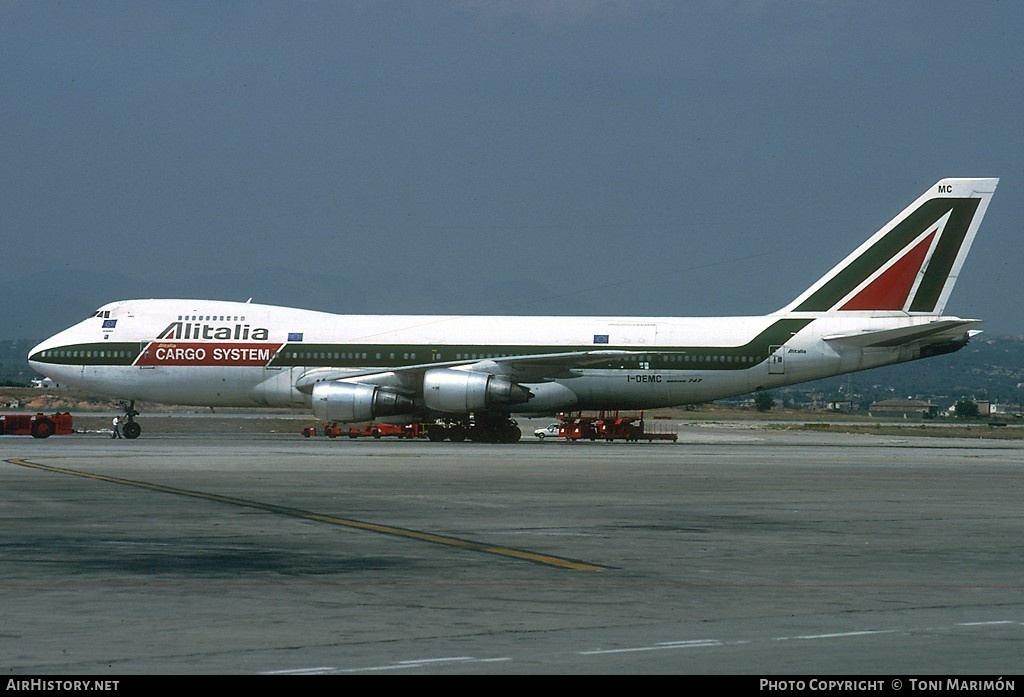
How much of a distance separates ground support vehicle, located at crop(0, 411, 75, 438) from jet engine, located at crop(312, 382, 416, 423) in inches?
448

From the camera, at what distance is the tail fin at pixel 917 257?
5062 centimetres

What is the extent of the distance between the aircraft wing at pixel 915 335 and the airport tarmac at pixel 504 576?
2119cm

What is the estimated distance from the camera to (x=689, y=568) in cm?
1393

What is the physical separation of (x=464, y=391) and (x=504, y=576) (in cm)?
3499

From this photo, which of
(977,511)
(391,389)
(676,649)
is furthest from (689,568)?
(391,389)

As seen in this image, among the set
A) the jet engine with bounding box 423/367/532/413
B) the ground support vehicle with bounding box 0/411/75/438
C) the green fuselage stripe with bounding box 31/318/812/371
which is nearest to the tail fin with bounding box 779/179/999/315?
the green fuselage stripe with bounding box 31/318/812/371

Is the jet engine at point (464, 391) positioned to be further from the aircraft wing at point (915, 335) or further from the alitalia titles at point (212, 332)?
the aircraft wing at point (915, 335)

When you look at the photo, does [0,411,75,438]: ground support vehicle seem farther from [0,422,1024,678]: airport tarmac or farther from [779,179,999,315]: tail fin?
[779,179,999,315]: tail fin

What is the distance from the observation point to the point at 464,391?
4812 centimetres

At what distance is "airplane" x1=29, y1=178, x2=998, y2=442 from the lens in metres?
49.8
